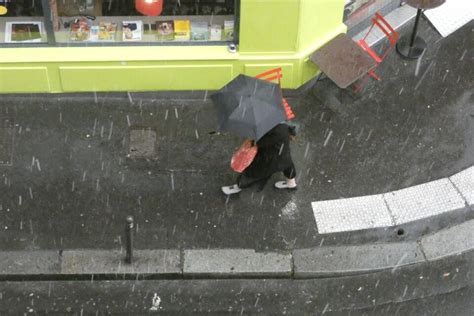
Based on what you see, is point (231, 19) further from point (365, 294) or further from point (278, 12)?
point (365, 294)

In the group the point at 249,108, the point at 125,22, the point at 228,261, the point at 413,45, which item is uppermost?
the point at 249,108

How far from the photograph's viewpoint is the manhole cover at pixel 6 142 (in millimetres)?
9602

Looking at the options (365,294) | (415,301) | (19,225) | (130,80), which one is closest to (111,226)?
(19,225)

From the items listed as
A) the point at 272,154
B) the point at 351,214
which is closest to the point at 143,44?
the point at 272,154

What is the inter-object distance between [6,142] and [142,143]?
5.71 ft

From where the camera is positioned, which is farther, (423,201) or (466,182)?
(466,182)

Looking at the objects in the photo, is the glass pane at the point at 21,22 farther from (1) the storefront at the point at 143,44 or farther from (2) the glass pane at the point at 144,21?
(2) the glass pane at the point at 144,21

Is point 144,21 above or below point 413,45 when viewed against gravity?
above

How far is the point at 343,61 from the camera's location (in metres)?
10.2

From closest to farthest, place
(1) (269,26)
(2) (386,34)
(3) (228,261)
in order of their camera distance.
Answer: (3) (228,261) < (1) (269,26) < (2) (386,34)

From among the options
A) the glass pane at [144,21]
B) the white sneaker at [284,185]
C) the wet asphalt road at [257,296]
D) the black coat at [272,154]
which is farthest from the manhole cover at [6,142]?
the white sneaker at [284,185]

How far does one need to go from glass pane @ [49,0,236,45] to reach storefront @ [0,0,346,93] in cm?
1

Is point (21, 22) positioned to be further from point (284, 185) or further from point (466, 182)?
point (466, 182)

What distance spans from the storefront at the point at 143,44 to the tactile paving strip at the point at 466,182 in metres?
2.50
